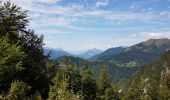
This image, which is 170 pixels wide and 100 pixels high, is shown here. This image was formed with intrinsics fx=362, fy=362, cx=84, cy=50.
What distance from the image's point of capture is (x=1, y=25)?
139ft

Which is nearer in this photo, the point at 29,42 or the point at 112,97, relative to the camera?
the point at 29,42

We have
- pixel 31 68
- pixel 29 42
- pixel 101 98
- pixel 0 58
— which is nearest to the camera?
pixel 0 58

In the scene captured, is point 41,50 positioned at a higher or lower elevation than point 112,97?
higher

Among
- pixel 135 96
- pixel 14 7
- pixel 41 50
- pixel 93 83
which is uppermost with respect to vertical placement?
pixel 14 7

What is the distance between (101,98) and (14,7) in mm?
48034

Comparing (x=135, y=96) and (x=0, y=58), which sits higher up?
(x=0, y=58)

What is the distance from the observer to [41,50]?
161 feet

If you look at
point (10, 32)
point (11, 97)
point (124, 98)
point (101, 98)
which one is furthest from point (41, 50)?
point (124, 98)

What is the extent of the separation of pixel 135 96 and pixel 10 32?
115 metres

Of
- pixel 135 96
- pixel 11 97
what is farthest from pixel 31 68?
pixel 135 96

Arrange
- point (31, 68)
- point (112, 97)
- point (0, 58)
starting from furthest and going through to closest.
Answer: point (112, 97)
point (31, 68)
point (0, 58)

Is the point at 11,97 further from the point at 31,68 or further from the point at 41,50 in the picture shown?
the point at 41,50

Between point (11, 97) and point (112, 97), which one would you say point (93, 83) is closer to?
point (112, 97)

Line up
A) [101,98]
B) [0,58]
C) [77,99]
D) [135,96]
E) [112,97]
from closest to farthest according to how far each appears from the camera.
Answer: [77,99] → [0,58] → [101,98] → [112,97] → [135,96]
